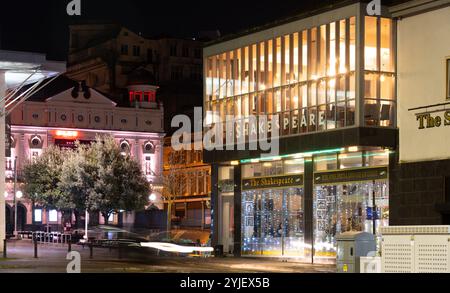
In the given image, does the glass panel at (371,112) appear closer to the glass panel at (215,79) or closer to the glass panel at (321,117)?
the glass panel at (321,117)

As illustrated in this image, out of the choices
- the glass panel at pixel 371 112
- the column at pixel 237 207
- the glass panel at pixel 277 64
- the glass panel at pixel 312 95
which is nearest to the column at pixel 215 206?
the column at pixel 237 207

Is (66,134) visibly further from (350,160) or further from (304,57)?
(350,160)

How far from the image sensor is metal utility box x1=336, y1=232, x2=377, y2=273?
29516mm

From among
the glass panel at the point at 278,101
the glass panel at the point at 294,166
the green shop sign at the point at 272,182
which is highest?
the glass panel at the point at 278,101

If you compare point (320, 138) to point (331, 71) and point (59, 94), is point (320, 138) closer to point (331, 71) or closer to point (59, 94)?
point (331, 71)

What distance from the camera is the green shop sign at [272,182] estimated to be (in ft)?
162

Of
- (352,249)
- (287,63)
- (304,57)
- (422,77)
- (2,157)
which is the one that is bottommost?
(352,249)

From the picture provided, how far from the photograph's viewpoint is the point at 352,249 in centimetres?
2962

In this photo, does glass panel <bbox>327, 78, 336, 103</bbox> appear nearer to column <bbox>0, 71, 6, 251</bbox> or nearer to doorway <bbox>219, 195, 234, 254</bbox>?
doorway <bbox>219, 195, 234, 254</bbox>

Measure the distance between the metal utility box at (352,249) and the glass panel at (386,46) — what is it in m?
15.5

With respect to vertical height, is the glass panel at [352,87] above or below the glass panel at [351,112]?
above

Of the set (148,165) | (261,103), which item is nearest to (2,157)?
(261,103)

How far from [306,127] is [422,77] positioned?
282 inches
